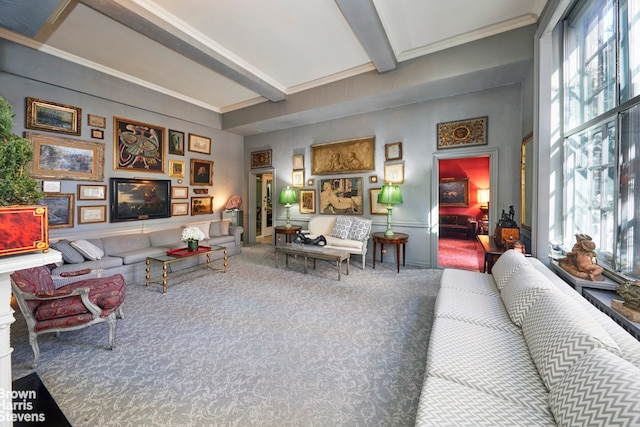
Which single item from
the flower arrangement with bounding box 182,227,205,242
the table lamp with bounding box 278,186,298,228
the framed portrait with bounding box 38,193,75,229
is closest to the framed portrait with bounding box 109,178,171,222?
the framed portrait with bounding box 38,193,75,229

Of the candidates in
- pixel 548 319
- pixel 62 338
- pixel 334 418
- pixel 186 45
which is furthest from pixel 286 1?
pixel 62 338

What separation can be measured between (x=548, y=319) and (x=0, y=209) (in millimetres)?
2769

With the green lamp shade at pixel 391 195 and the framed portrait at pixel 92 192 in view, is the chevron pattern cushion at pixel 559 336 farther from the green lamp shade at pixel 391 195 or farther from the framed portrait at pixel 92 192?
the framed portrait at pixel 92 192

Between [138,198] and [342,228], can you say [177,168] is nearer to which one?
[138,198]

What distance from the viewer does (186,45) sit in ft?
11.6

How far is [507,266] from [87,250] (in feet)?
18.1

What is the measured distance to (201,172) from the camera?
6254 mm

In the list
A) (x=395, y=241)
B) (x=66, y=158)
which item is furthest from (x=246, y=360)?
(x=66, y=158)

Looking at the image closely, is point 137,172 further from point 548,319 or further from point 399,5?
point 548,319

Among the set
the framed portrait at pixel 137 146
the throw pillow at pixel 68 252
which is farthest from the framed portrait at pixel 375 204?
the throw pillow at pixel 68 252

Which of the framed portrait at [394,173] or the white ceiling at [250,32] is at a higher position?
the white ceiling at [250,32]

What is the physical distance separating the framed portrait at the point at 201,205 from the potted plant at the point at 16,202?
5.26 metres

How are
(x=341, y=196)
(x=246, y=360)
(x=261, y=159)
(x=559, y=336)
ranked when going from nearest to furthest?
(x=559, y=336), (x=246, y=360), (x=341, y=196), (x=261, y=159)

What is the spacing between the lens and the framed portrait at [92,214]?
4430 mm
